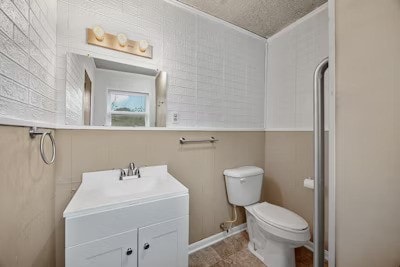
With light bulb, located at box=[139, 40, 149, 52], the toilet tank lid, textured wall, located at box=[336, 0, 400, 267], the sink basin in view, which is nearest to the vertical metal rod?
textured wall, located at box=[336, 0, 400, 267]

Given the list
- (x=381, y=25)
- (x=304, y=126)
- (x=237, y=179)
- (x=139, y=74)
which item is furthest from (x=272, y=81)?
(x=381, y=25)

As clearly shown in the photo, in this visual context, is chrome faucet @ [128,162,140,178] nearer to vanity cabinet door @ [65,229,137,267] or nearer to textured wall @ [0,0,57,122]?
vanity cabinet door @ [65,229,137,267]

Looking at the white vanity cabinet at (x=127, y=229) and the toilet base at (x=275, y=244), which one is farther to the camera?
the toilet base at (x=275, y=244)

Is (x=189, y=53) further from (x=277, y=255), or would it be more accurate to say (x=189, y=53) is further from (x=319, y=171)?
(x=277, y=255)

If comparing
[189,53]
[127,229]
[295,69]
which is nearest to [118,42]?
[189,53]

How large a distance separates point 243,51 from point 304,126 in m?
1.07

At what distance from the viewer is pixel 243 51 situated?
1.96 metres

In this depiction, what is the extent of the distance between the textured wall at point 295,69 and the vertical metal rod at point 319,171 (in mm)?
1369

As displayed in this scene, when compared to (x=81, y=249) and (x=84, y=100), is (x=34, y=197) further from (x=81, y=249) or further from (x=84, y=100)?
(x=84, y=100)

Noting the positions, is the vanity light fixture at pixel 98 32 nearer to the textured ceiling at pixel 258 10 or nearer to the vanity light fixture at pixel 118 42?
the vanity light fixture at pixel 118 42

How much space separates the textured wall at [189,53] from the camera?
1196 mm

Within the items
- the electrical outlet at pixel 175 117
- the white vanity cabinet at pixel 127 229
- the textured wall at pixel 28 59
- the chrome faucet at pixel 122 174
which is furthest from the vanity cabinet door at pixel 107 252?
the electrical outlet at pixel 175 117

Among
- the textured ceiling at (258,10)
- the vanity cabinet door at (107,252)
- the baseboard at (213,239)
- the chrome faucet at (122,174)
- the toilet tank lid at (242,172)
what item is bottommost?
the baseboard at (213,239)

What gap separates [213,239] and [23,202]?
1.57m
